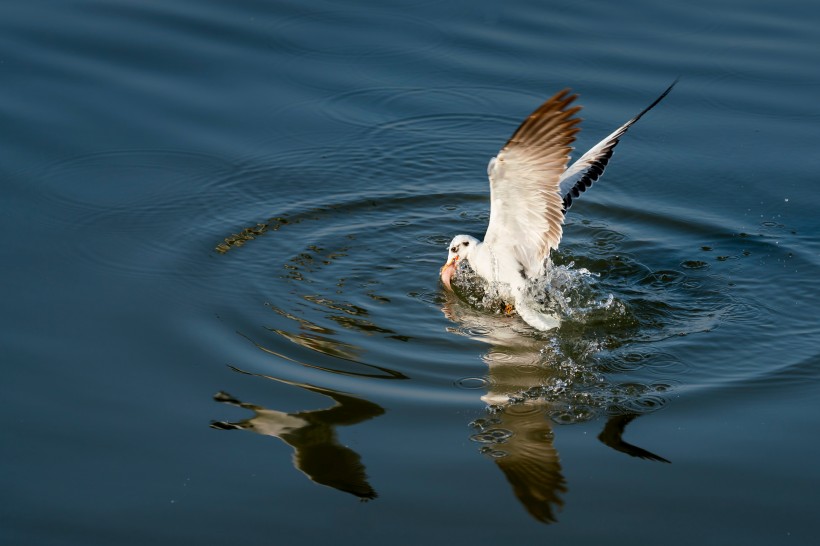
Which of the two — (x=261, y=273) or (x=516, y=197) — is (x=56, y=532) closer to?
(x=261, y=273)

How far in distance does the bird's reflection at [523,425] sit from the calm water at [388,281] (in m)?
0.02

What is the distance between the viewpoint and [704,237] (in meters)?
9.05

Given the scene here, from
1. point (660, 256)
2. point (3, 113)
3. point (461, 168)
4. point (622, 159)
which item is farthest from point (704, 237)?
point (3, 113)

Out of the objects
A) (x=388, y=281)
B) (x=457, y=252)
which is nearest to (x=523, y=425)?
(x=388, y=281)

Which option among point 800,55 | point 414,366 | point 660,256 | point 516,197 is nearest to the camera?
point 414,366

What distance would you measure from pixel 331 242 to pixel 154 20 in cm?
439

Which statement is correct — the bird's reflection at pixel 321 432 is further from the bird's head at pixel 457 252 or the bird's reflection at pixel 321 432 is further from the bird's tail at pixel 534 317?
the bird's head at pixel 457 252

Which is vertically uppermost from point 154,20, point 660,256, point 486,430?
point 154,20

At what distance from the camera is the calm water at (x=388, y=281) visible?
5852 mm

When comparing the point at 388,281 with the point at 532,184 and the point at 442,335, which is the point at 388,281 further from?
the point at 532,184

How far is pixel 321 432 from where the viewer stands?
632 cm

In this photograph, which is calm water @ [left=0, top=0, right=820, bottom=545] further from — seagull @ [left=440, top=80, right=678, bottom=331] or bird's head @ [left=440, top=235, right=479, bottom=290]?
seagull @ [left=440, top=80, right=678, bottom=331]

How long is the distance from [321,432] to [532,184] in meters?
2.51

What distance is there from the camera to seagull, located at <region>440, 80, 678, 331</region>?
757 centimetres
